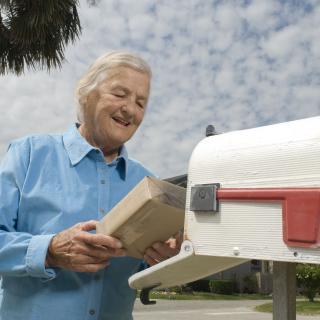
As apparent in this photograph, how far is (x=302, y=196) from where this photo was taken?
944 mm

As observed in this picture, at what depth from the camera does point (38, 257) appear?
1.42 meters

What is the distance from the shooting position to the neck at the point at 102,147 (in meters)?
1.74

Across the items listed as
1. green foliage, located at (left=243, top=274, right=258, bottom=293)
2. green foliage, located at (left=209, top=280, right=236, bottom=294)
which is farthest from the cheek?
green foliage, located at (left=243, top=274, right=258, bottom=293)

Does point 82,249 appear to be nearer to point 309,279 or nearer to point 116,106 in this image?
point 116,106

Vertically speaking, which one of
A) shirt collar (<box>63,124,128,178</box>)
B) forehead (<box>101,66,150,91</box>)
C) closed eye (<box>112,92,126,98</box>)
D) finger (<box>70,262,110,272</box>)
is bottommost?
finger (<box>70,262,110,272</box>)

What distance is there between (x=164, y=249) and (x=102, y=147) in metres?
0.47

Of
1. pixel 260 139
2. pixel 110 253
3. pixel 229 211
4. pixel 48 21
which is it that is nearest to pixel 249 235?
pixel 229 211

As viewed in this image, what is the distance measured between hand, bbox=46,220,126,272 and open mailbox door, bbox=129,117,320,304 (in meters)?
0.21

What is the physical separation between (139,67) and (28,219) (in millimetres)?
590

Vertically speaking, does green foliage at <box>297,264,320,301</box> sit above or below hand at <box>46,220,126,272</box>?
above

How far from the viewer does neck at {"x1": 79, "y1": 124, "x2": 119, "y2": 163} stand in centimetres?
174

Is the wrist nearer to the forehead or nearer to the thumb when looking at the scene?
the thumb

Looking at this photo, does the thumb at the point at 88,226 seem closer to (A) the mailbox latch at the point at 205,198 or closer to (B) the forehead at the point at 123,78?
(A) the mailbox latch at the point at 205,198

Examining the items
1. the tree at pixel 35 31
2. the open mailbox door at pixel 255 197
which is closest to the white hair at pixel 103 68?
the open mailbox door at pixel 255 197
